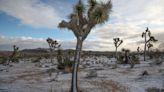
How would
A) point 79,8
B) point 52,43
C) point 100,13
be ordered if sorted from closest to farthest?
point 100,13, point 79,8, point 52,43

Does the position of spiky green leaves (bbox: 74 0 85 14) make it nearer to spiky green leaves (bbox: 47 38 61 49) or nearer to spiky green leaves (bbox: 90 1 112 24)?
spiky green leaves (bbox: 90 1 112 24)

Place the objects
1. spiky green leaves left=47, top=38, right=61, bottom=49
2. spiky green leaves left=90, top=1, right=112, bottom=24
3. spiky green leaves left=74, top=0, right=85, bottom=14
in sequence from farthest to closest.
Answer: spiky green leaves left=47, top=38, right=61, bottom=49 → spiky green leaves left=74, top=0, right=85, bottom=14 → spiky green leaves left=90, top=1, right=112, bottom=24

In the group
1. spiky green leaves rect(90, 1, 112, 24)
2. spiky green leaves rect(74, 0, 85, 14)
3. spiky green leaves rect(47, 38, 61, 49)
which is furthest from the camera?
spiky green leaves rect(47, 38, 61, 49)

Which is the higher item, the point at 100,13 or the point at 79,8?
the point at 79,8

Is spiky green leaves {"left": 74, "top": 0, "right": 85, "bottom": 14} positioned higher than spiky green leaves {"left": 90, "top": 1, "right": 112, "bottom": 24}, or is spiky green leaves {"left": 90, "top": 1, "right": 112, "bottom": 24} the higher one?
spiky green leaves {"left": 74, "top": 0, "right": 85, "bottom": 14}

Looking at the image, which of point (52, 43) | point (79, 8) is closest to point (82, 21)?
point (79, 8)

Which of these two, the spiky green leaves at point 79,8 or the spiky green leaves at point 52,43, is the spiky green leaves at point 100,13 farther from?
the spiky green leaves at point 52,43

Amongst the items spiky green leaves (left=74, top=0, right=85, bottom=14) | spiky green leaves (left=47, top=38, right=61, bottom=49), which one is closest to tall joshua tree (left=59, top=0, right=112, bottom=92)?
spiky green leaves (left=74, top=0, right=85, bottom=14)

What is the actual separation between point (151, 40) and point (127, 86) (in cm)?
2496

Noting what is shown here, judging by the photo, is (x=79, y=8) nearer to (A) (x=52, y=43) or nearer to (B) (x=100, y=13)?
(B) (x=100, y=13)

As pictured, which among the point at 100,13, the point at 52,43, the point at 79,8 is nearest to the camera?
the point at 100,13

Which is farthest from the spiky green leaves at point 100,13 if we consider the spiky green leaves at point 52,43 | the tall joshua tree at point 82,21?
the spiky green leaves at point 52,43

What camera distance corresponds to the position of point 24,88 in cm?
1747

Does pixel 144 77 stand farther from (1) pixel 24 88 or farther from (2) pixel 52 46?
(2) pixel 52 46
